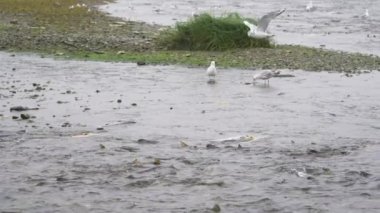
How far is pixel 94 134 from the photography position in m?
11.3

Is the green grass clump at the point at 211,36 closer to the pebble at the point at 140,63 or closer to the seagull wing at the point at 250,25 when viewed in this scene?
the seagull wing at the point at 250,25

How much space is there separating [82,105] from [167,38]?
9153 millimetres

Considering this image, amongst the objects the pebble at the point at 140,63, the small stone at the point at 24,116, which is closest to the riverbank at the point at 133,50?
the pebble at the point at 140,63

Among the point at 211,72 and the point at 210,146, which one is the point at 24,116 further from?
the point at 211,72

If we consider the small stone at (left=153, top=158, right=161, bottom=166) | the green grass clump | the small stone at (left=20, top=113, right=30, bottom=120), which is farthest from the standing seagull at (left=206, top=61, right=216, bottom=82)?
the small stone at (left=153, top=158, right=161, bottom=166)

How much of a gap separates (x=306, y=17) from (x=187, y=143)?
2673 centimetres

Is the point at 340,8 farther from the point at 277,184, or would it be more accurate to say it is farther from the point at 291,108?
the point at 277,184

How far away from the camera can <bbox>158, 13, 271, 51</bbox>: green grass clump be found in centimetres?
2206

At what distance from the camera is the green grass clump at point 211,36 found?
22.1 meters

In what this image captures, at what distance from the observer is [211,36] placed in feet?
72.5

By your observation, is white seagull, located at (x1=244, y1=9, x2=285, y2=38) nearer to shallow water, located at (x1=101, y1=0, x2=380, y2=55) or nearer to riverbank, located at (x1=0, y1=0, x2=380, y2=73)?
riverbank, located at (x1=0, y1=0, x2=380, y2=73)

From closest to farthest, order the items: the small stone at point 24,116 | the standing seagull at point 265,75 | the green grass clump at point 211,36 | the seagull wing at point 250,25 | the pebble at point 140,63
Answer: the small stone at point 24,116
the standing seagull at point 265,75
the pebble at point 140,63
the seagull wing at point 250,25
the green grass clump at point 211,36

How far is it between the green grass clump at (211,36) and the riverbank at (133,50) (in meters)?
0.37

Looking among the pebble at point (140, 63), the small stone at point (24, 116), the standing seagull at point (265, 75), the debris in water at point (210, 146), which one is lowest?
the debris in water at point (210, 146)
